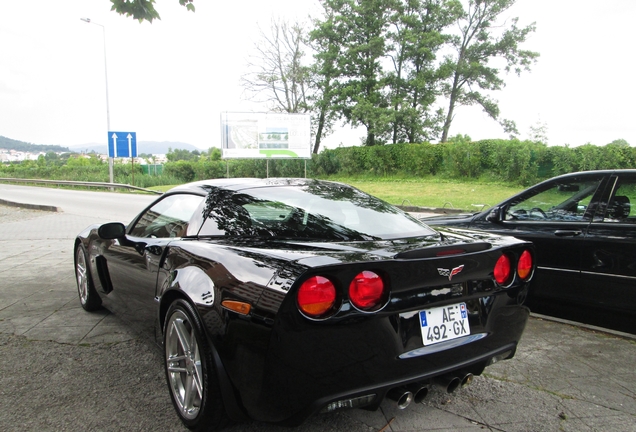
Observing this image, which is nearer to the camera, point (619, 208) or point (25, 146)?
point (619, 208)

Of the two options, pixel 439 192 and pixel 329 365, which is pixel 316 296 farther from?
pixel 439 192

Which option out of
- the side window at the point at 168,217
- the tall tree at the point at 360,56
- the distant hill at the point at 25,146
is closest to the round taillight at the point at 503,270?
the side window at the point at 168,217

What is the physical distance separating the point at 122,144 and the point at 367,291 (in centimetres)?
2770

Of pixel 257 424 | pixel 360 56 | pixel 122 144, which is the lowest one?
pixel 257 424

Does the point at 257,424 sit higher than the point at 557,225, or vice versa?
the point at 557,225

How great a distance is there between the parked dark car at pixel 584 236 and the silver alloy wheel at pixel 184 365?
3183 mm

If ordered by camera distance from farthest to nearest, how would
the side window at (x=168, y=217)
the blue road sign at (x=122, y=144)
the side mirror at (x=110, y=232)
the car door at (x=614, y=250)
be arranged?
the blue road sign at (x=122, y=144) → the car door at (x=614, y=250) → the side mirror at (x=110, y=232) → the side window at (x=168, y=217)

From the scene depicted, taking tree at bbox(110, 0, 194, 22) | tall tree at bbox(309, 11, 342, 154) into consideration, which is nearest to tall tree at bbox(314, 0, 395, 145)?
tall tree at bbox(309, 11, 342, 154)

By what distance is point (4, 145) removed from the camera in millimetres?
128625

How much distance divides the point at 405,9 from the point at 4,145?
13041 centimetres

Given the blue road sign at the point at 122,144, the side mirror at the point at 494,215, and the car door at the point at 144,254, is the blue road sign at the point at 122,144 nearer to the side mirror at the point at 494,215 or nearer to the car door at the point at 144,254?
the car door at the point at 144,254

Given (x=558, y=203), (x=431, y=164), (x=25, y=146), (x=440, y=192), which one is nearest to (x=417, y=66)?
(x=431, y=164)

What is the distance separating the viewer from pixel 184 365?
260 centimetres

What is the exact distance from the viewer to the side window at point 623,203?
155 inches
